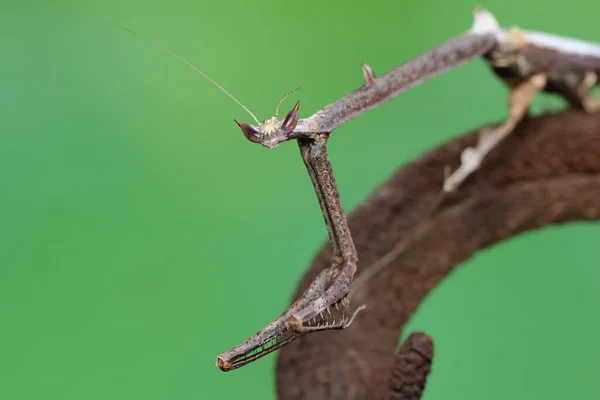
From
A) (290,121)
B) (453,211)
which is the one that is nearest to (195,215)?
(453,211)

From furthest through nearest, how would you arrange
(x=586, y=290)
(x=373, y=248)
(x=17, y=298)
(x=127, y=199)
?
(x=586, y=290)
(x=127, y=199)
(x=17, y=298)
(x=373, y=248)

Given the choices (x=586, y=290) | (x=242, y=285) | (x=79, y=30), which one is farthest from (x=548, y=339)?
(x=79, y=30)

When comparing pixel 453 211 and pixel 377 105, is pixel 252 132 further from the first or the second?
pixel 453 211

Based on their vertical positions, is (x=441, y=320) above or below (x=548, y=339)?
above

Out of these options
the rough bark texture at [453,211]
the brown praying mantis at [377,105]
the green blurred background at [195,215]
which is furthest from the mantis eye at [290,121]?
the green blurred background at [195,215]

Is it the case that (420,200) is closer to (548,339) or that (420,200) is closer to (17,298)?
(548,339)

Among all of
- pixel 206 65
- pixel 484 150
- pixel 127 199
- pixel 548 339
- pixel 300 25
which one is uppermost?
pixel 300 25
